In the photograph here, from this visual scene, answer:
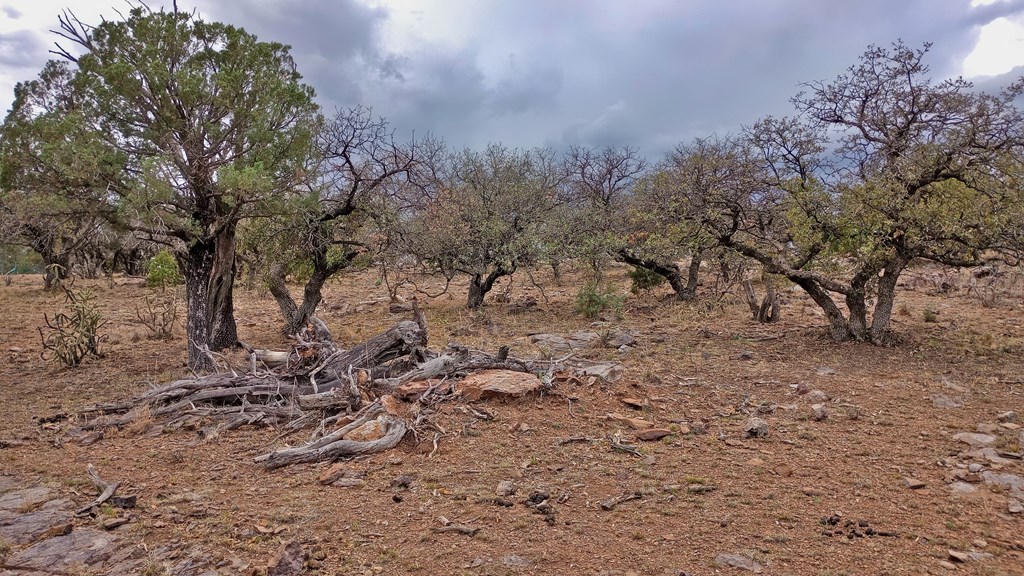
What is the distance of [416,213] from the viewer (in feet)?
48.2

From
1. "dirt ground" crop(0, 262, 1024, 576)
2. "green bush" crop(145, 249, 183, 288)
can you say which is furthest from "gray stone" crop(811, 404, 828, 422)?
"green bush" crop(145, 249, 183, 288)

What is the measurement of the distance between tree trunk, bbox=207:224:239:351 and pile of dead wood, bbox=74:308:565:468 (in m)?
2.80

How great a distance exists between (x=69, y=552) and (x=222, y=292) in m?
6.94

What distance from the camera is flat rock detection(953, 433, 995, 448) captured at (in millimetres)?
5488

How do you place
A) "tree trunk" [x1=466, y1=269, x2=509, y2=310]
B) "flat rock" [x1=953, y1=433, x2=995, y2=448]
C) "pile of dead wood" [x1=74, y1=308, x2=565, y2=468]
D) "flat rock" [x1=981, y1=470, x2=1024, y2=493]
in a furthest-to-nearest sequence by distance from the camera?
"tree trunk" [x1=466, y1=269, x2=509, y2=310] < "pile of dead wood" [x1=74, y1=308, x2=565, y2=468] < "flat rock" [x1=953, y1=433, x2=995, y2=448] < "flat rock" [x1=981, y1=470, x2=1024, y2=493]

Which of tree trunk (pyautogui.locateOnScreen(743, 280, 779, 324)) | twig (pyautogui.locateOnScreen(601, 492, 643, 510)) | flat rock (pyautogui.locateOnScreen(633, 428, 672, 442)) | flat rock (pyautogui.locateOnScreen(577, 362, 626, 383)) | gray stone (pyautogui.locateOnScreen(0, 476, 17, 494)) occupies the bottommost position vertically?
gray stone (pyautogui.locateOnScreen(0, 476, 17, 494))

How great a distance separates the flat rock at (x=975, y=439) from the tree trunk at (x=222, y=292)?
10.2 metres

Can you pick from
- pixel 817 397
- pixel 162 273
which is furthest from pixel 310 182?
pixel 162 273

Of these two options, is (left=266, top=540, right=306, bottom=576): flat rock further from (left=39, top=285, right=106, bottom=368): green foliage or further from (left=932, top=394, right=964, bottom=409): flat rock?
(left=39, top=285, right=106, bottom=368): green foliage

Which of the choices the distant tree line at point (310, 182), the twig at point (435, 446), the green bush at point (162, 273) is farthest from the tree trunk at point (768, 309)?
the green bush at point (162, 273)

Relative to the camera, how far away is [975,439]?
561cm

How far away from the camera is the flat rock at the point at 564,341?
1075 centimetres

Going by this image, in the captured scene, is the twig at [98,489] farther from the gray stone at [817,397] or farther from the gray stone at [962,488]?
the gray stone at [817,397]

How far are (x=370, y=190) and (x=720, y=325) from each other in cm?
828
